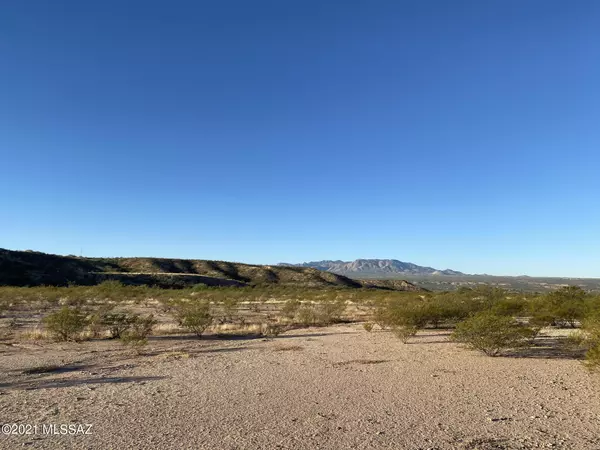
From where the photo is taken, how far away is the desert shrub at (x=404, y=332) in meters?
19.6

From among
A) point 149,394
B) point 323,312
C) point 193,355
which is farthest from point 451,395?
point 323,312

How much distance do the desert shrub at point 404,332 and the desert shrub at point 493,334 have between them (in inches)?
154

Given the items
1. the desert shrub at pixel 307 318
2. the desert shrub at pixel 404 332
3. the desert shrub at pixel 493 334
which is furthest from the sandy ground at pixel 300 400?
the desert shrub at pixel 307 318

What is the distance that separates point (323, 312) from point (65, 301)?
23756 millimetres

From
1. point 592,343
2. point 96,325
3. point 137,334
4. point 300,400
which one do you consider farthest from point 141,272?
point 592,343

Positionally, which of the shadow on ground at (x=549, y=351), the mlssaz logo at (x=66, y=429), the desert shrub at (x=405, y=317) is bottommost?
the mlssaz logo at (x=66, y=429)

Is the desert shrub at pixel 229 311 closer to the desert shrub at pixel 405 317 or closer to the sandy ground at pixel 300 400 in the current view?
the desert shrub at pixel 405 317

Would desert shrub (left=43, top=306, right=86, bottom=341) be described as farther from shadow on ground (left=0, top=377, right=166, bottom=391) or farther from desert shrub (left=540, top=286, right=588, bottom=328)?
desert shrub (left=540, top=286, right=588, bottom=328)

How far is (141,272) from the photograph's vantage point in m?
91.1

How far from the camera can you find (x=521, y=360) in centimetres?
1463

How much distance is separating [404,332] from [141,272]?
8112 centimetres

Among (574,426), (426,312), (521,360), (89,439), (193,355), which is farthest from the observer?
(426,312)

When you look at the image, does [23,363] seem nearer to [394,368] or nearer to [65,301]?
[394,368]

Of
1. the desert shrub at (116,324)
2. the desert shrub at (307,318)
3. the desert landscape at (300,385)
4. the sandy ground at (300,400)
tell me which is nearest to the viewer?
the sandy ground at (300,400)
